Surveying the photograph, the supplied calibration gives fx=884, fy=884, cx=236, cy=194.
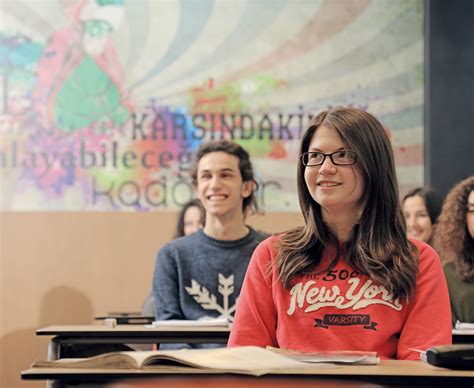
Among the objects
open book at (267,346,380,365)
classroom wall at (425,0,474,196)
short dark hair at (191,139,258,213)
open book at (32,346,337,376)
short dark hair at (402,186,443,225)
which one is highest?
classroom wall at (425,0,474,196)

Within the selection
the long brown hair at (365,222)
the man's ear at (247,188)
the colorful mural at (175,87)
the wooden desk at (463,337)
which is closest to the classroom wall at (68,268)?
the colorful mural at (175,87)

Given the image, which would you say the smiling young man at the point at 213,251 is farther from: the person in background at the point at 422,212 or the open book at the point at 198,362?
the open book at the point at 198,362

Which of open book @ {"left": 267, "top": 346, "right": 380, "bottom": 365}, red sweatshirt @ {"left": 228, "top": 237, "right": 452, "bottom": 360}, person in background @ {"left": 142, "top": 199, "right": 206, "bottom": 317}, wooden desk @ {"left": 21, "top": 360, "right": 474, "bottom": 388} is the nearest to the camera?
wooden desk @ {"left": 21, "top": 360, "right": 474, "bottom": 388}

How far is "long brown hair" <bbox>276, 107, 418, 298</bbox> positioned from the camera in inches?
89.2

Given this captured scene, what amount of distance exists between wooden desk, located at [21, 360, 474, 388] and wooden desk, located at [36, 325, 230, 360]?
1.59 m

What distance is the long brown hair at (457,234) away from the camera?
13.3ft

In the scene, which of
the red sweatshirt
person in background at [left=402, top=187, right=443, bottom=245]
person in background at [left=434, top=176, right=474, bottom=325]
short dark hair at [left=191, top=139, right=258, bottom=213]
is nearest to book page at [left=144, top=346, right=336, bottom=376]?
the red sweatshirt

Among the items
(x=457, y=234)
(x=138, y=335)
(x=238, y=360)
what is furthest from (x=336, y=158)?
(x=457, y=234)

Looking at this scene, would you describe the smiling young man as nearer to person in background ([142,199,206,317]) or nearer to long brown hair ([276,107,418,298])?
person in background ([142,199,206,317])

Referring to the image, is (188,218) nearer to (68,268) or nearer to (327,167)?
(68,268)

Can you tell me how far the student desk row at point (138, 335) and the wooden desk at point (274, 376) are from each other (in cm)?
157

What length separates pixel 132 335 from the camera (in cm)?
314

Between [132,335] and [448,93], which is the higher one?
[448,93]

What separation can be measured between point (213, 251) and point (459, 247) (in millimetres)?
1146
